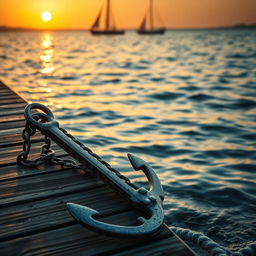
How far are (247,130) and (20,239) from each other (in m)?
6.29

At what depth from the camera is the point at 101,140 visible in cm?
650

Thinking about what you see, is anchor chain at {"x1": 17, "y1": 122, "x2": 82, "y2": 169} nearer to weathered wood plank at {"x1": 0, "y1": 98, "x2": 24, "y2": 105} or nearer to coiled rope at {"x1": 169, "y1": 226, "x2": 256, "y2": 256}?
coiled rope at {"x1": 169, "y1": 226, "x2": 256, "y2": 256}

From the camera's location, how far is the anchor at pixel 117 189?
1.75m

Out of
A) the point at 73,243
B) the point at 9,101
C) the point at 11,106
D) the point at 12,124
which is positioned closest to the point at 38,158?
the point at 73,243

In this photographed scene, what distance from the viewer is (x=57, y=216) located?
7.06 feet

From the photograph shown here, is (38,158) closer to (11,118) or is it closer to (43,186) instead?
(43,186)

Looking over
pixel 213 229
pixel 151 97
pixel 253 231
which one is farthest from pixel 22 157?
pixel 151 97

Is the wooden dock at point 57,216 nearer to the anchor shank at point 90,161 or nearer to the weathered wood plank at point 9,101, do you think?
the anchor shank at point 90,161

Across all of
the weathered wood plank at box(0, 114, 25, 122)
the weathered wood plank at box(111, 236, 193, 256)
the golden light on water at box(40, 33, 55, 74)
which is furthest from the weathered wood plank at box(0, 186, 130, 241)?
the golden light on water at box(40, 33, 55, 74)

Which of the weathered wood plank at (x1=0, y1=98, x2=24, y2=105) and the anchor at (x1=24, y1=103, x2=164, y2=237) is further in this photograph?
the weathered wood plank at (x1=0, y1=98, x2=24, y2=105)

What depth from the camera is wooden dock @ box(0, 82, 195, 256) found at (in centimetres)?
184

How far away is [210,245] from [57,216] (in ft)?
5.37

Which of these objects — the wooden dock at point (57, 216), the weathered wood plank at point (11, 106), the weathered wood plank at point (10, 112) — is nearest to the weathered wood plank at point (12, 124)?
the weathered wood plank at point (10, 112)

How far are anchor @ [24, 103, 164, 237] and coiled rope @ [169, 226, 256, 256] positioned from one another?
45.4 inches
